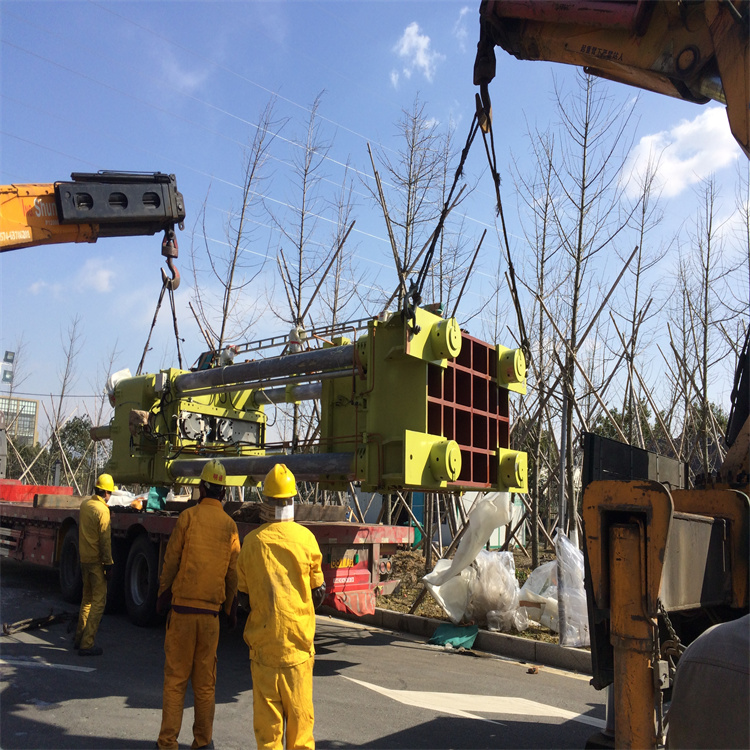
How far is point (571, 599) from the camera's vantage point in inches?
308

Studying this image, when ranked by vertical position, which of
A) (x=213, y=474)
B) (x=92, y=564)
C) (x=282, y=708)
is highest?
(x=213, y=474)

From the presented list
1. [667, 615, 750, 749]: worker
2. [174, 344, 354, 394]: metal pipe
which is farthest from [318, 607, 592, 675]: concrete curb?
[667, 615, 750, 749]: worker

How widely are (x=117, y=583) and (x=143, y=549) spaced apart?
81 cm

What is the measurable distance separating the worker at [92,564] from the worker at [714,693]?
6.07 meters

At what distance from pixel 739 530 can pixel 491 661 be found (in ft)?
13.8

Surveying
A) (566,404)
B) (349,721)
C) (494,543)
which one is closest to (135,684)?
(349,721)

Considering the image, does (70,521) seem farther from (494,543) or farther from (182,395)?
(494,543)

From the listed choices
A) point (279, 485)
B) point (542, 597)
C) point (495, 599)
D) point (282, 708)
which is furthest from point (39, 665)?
point (542, 597)

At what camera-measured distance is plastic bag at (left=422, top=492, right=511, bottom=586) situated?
8344mm

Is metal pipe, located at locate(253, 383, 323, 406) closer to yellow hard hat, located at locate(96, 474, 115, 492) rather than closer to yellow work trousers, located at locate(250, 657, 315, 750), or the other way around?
yellow hard hat, located at locate(96, 474, 115, 492)

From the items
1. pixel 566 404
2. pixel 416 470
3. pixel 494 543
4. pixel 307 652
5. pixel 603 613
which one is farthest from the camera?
pixel 494 543

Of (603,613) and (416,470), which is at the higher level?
(416,470)

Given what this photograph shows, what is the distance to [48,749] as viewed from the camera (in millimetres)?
4570

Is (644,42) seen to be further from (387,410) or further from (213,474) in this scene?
(213,474)
